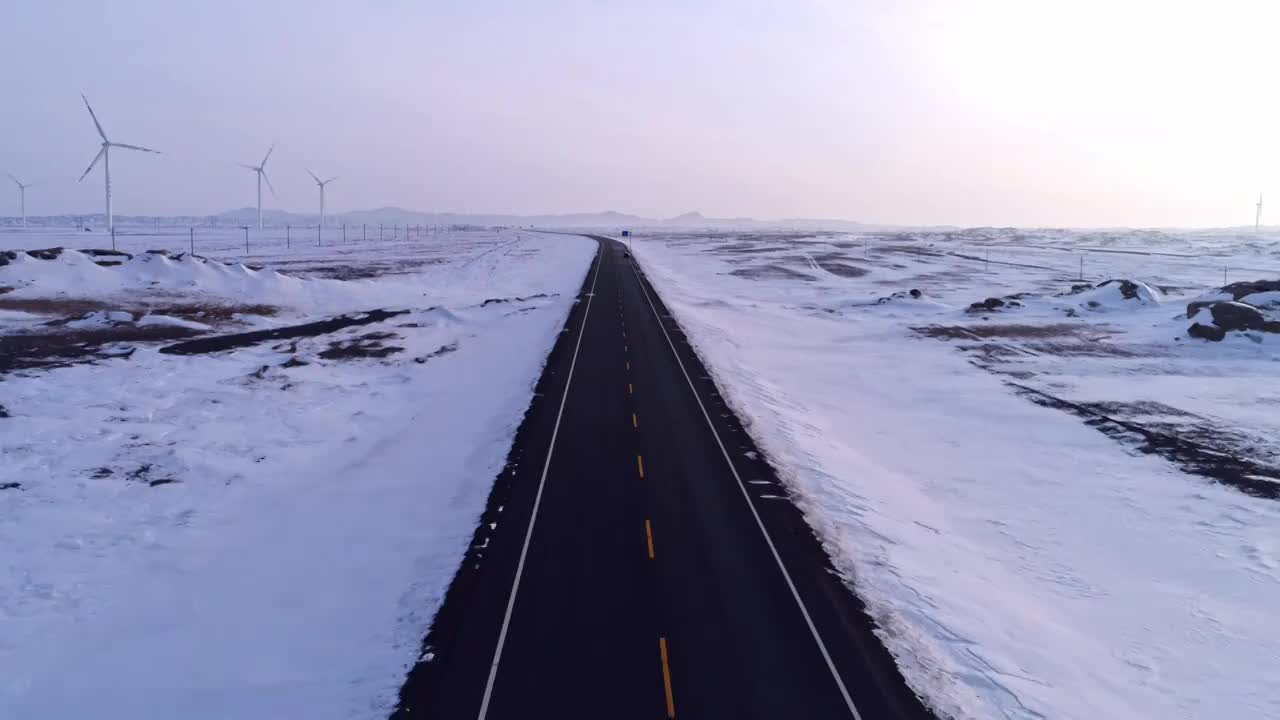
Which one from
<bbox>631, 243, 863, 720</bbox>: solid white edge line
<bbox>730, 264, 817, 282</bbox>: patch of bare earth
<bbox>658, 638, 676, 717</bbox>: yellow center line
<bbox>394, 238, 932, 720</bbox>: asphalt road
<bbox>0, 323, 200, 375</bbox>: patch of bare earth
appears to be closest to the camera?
<bbox>658, 638, 676, 717</bbox>: yellow center line

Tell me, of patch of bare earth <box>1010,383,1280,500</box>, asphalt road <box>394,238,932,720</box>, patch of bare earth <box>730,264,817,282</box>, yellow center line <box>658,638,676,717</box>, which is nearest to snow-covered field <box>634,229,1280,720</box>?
patch of bare earth <box>1010,383,1280,500</box>

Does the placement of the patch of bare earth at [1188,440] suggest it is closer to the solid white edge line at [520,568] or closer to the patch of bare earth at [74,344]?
the solid white edge line at [520,568]

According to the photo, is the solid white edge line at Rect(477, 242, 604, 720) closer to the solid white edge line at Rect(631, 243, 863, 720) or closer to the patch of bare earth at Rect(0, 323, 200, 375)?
the solid white edge line at Rect(631, 243, 863, 720)

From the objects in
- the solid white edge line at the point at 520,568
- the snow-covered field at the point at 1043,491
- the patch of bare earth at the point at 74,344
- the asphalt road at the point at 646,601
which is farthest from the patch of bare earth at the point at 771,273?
the asphalt road at the point at 646,601

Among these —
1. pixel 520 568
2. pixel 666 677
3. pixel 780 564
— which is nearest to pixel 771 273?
pixel 780 564

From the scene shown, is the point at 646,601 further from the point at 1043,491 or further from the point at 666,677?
the point at 1043,491
